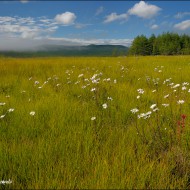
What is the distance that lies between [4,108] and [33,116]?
75 cm

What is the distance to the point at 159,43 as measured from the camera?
345 feet

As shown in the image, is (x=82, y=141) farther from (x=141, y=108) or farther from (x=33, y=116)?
(x=141, y=108)

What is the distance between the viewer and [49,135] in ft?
9.09

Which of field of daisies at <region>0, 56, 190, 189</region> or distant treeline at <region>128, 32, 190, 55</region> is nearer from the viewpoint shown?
field of daisies at <region>0, 56, 190, 189</region>

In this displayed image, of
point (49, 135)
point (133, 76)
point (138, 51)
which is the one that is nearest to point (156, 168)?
point (49, 135)

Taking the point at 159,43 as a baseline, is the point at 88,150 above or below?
below

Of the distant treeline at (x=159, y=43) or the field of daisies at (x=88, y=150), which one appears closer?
the field of daisies at (x=88, y=150)

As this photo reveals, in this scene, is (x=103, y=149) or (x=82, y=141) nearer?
(x=103, y=149)

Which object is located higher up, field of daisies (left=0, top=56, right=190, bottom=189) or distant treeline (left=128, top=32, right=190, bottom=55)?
distant treeline (left=128, top=32, right=190, bottom=55)

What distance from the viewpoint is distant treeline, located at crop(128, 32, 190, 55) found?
329ft

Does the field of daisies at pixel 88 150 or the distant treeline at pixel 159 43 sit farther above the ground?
the distant treeline at pixel 159 43

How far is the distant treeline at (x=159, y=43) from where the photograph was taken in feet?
329

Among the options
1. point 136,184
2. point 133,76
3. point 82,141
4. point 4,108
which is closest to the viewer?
point 136,184

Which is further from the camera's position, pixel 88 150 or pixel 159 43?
pixel 159 43
